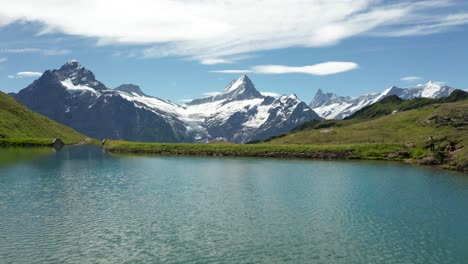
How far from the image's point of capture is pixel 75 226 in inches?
2392

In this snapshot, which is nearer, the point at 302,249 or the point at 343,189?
the point at 302,249

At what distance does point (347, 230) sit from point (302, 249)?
1245 centimetres

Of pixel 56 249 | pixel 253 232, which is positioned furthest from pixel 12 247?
pixel 253 232

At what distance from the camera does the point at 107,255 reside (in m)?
49.0

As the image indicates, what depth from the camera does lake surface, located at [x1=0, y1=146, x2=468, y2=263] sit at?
50.8 metres

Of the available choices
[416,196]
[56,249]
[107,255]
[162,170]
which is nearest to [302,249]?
[107,255]

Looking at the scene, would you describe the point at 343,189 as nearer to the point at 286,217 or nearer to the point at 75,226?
the point at 286,217

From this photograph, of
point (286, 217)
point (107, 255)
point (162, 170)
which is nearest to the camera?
point (107, 255)

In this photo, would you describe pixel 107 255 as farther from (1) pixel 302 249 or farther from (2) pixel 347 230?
(2) pixel 347 230

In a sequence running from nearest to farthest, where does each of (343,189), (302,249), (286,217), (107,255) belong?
(107,255) → (302,249) → (286,217) → (343,189)

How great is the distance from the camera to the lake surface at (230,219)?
50844mm

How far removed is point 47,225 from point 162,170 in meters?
77.2

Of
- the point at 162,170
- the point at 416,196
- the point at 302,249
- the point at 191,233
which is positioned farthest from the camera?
the point at 162,170

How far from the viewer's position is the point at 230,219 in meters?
68.1
